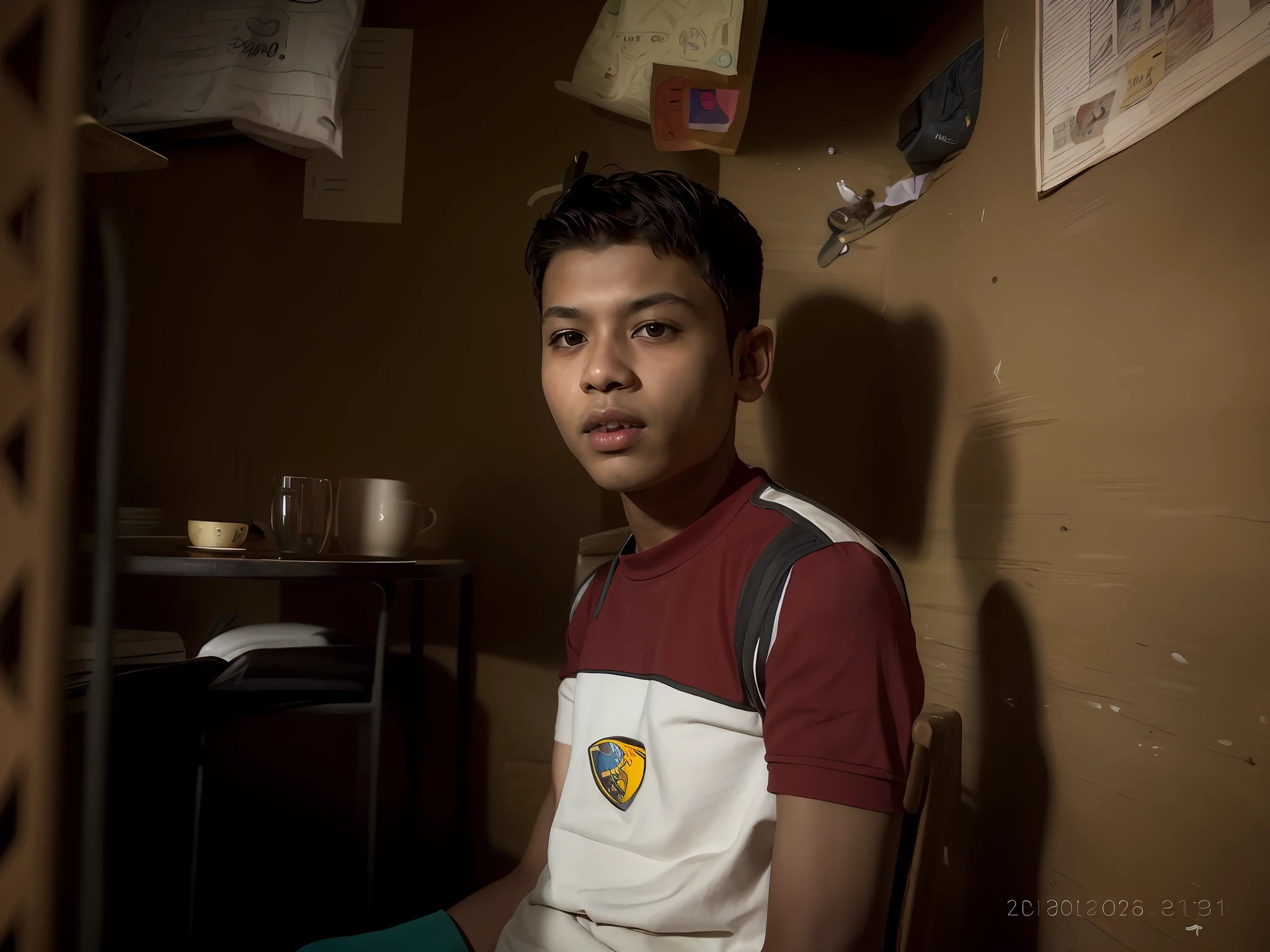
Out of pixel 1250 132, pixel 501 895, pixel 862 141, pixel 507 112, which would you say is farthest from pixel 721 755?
pixel 507 112

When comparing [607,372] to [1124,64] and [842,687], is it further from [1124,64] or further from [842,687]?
[1124,64]

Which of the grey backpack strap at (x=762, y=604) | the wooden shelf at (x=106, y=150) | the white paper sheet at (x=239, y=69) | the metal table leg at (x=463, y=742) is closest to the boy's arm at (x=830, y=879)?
the grey backpack strap at (x=762, y=604)

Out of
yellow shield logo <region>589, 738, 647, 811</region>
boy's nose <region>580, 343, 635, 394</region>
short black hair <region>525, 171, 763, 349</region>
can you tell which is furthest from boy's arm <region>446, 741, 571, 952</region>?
short black hair <region>525, 171, 763, 349</region>

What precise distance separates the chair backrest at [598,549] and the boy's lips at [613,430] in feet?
1.34

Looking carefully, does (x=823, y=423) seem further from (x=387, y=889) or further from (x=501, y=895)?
(x=387, y=889)

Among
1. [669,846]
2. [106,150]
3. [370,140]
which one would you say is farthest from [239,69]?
[669,846]

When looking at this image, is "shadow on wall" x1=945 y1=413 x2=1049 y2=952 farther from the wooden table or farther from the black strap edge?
the wooden table

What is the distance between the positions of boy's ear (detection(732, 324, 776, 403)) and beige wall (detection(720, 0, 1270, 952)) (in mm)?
291

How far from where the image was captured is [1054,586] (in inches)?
31.2

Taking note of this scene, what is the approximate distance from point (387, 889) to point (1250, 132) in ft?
4.86

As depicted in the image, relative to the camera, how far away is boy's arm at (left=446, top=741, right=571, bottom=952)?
30.2 inches

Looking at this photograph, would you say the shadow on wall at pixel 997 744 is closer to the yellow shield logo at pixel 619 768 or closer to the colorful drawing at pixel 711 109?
the yellow shield logo at pixel 619 768

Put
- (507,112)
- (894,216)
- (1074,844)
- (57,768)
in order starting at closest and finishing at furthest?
1. (57,768)
2. (1074,844)
3. (894,216)
4. (507,112)

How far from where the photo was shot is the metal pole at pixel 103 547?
0.34 meters
